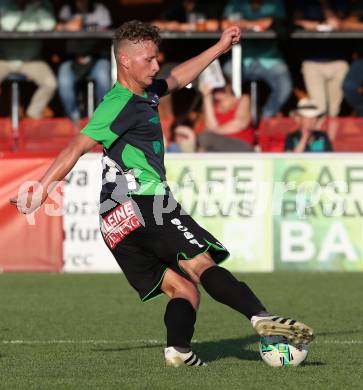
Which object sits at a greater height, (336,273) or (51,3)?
(51,3)

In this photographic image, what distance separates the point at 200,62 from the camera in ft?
26.1

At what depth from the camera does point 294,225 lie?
1455 cm

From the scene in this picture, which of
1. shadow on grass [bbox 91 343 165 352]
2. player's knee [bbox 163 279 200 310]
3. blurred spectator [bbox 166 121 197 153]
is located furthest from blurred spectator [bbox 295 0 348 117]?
player's knee [bbox 163 279 200 310]

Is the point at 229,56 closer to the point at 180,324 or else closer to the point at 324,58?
the point at 324,58

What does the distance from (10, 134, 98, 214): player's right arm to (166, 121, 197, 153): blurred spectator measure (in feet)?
29.0

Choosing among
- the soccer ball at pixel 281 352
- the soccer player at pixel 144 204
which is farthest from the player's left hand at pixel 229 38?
the soccer ball at pixel 281 352

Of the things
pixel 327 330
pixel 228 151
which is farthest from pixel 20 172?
pixel 327 330

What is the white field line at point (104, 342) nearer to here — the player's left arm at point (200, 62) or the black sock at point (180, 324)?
the black sock at point (180, 324)

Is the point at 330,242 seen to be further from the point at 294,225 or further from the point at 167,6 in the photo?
the point at 167,6

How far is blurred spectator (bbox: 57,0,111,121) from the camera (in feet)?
58.4

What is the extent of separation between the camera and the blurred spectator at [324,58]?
57.9 feet

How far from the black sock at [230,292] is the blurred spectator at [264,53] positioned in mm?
10662

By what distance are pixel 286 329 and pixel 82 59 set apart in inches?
466

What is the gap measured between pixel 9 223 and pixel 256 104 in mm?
4890
